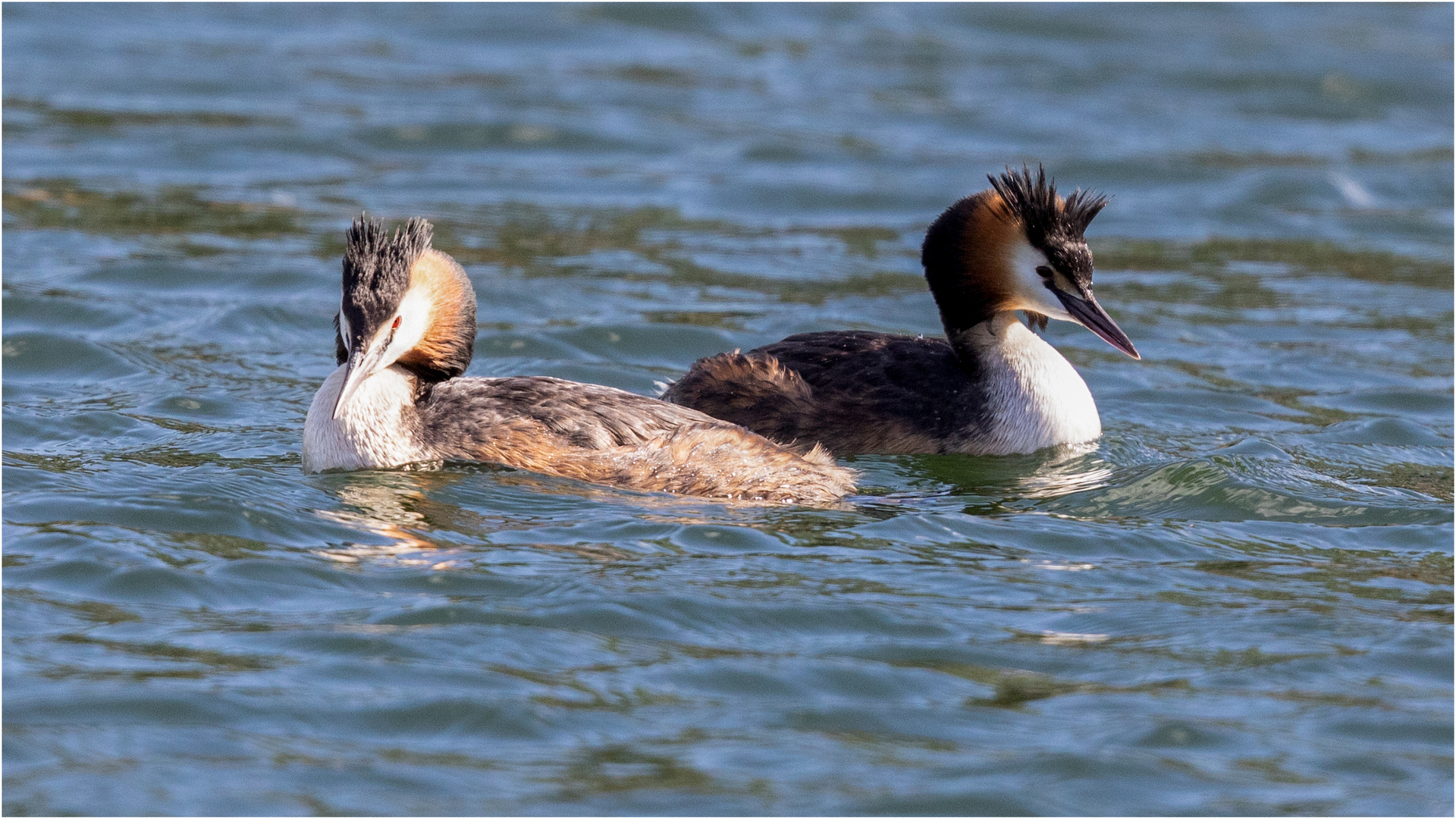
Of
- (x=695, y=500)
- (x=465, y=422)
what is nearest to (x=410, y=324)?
(x=465, y=422)

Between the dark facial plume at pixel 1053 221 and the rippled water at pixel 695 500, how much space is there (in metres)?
0.99

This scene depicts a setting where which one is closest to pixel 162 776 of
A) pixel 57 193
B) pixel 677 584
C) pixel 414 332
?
pixel 677 584

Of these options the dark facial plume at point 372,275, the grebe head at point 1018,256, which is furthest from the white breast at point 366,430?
the grebe head at point 1018,256

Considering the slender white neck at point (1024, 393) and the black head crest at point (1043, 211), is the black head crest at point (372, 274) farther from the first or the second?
the slender white neck at point (1024, 393)

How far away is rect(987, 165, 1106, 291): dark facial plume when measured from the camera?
9.53 meters

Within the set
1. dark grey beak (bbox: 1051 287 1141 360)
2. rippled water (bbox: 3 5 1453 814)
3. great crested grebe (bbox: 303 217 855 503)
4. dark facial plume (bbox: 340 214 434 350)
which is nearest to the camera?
rippled water (bbox: 3 5 1453 814)

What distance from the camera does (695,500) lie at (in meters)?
8.41

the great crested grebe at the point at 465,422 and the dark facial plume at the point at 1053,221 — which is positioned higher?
the dark facial plume at the point at 1053,221

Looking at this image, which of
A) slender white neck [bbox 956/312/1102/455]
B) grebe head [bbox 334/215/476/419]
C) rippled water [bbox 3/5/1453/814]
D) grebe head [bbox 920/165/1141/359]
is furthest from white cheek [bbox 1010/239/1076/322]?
grebe head [bbox 334/215/476/419]

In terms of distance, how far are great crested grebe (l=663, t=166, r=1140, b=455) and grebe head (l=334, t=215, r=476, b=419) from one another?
55.3 inches

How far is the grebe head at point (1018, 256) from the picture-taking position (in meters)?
9.55

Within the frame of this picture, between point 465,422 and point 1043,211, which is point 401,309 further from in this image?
point 1043,211

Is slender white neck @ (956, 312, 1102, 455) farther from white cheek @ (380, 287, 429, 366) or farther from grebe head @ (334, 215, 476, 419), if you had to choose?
white cheek @ (380, 287, 429, 366)

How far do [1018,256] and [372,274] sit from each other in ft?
10.9
